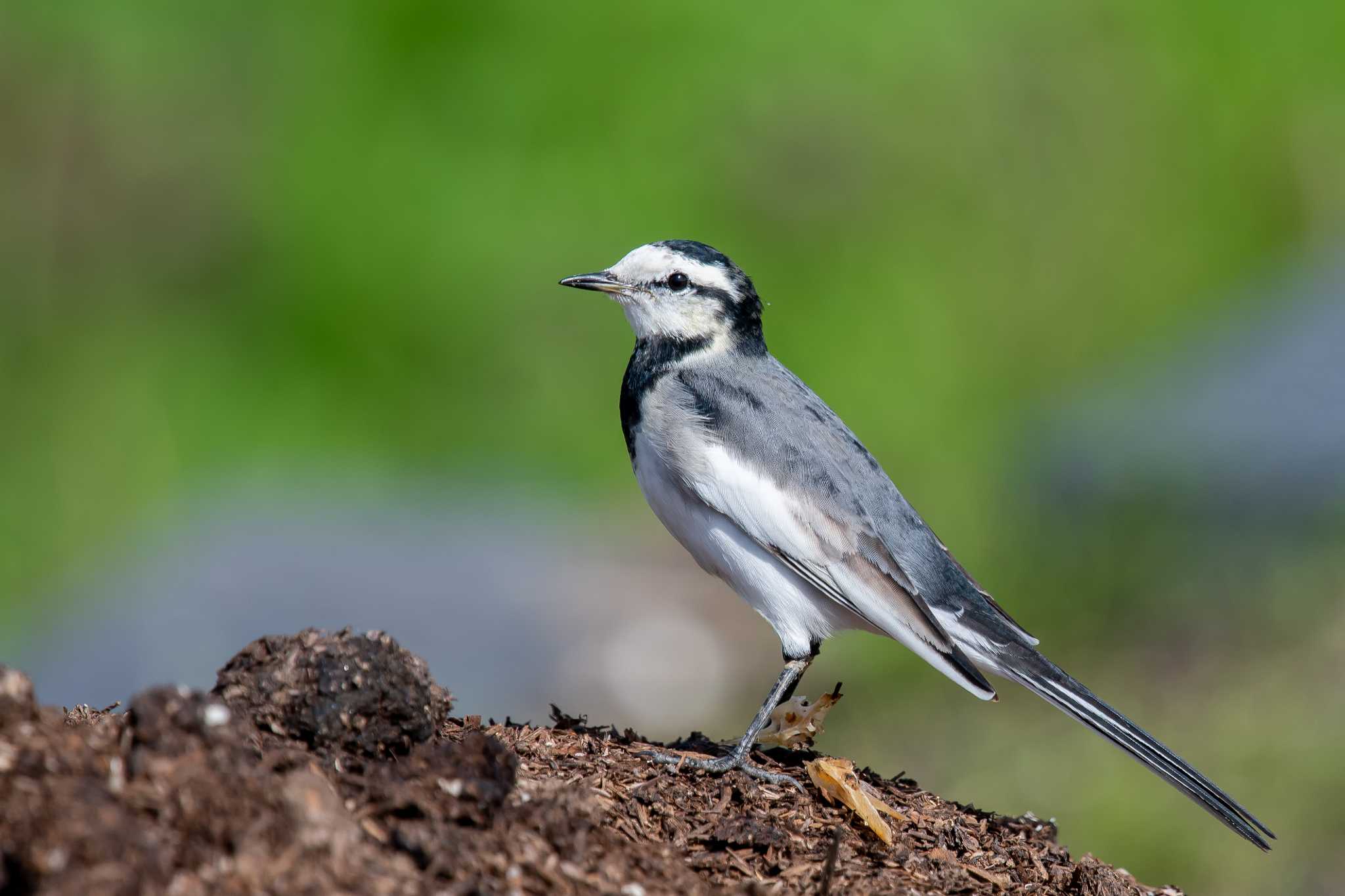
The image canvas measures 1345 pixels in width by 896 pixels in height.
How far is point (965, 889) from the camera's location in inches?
186

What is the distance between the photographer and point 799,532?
6008 mm

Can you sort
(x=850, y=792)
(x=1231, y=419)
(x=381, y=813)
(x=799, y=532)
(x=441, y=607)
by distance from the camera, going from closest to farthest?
(x=381, y=813), (x=850, y=792), (x=799, y=532), (x=441, y=607), (x=1231, y=419)

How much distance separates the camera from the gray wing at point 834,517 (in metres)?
5.94

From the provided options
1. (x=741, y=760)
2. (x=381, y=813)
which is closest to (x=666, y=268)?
(x=741, y=760)

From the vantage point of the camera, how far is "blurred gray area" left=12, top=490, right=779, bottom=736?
32.9 ft

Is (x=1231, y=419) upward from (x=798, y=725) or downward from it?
upward

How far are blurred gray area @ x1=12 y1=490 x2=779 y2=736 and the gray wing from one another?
13.8 ft

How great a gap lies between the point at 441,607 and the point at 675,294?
4751 millimetres

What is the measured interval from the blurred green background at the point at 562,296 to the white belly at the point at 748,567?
3.97 meters

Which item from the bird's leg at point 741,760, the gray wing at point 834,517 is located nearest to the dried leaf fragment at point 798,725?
the bird's leg at point 741,760

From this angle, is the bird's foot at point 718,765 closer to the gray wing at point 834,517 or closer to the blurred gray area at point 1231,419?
the gray wing at point 834,517

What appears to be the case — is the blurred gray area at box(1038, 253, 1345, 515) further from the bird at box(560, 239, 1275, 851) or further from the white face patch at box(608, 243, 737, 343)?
the white face patch at box(608, 243, 737, 343)

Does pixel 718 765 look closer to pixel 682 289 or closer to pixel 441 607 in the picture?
pixel 682 289

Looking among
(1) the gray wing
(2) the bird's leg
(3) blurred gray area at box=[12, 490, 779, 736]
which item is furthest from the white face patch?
(3) blurred gray area at box=[12, 490, 779, 736]
